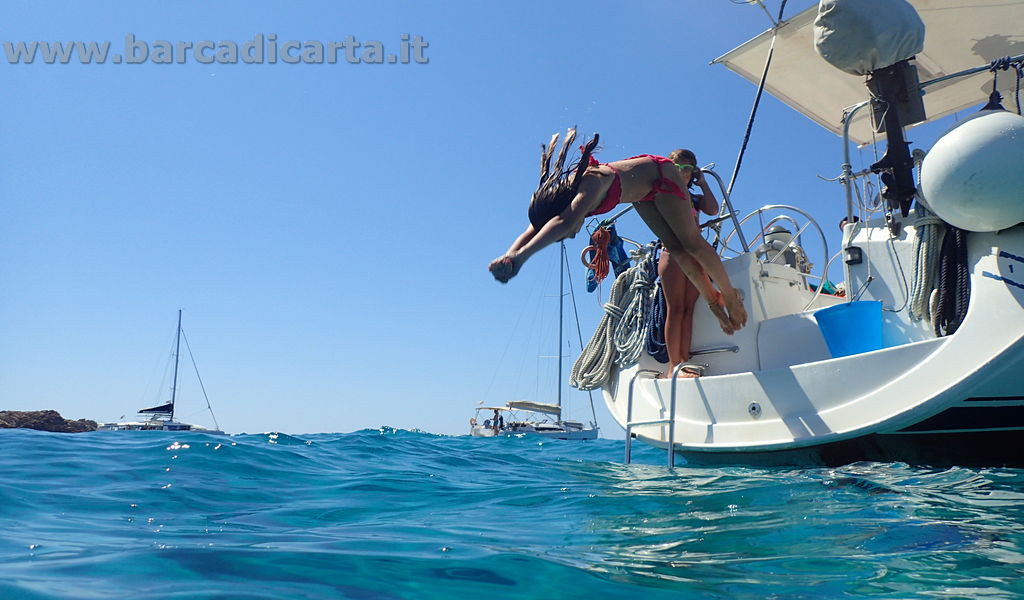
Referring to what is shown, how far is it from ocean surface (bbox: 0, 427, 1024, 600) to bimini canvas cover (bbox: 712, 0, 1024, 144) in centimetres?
612

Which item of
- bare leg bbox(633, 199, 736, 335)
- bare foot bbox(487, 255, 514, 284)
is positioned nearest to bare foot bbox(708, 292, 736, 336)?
bare leg bbox(633, 199, 736, 335)

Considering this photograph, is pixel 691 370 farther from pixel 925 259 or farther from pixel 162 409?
pixel 162 409

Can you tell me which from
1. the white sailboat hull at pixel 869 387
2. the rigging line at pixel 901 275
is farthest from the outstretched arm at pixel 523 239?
the rigging line at pixel 901 275

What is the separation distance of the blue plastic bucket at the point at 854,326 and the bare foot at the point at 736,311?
0.67m

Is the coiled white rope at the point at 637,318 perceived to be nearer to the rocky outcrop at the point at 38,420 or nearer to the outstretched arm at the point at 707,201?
the outstretched arm at the point at 707,201

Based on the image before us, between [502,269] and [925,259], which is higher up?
[925,259]

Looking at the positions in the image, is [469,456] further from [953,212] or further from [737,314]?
[953,212]

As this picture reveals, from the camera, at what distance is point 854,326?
4609 mm

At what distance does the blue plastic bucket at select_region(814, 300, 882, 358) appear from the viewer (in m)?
4.59

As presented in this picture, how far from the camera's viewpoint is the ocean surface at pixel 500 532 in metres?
1.94

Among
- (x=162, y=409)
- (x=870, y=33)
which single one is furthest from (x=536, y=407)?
(x=870, y=33)

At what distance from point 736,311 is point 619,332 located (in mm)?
1443

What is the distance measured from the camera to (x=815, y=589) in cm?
189

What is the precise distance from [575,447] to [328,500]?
6627mm
